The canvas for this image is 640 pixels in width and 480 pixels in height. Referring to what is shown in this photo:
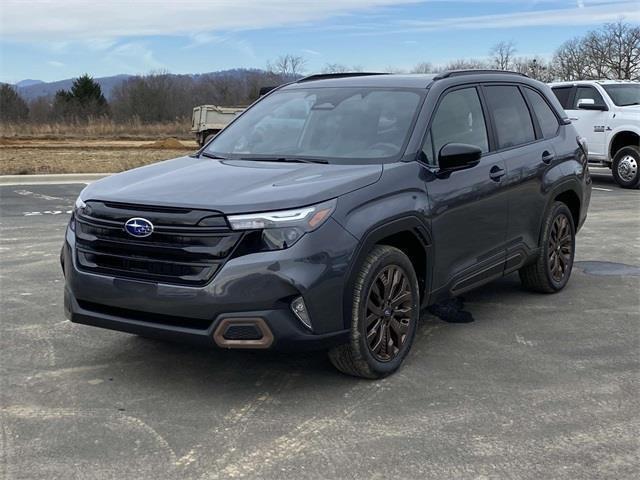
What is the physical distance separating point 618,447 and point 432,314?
2.46 meters

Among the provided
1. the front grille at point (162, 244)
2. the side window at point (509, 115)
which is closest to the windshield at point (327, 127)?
the side window at point (509, 115)

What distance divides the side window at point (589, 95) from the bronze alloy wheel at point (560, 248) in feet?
31.1

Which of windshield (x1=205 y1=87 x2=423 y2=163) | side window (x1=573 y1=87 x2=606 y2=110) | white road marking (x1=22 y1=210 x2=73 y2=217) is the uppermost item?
side window (x1=573 y1=87 x2=606 y2=110)

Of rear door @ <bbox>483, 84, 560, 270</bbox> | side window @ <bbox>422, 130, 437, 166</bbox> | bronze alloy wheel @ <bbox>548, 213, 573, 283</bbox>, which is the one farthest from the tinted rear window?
side window @ <bbox>422, 130, 437, 166</bbox>

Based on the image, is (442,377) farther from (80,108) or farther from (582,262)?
(80,108)

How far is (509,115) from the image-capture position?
6.01 m

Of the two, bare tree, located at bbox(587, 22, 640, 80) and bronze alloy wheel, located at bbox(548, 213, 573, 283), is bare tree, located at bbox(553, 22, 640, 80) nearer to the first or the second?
bare tree, located at bbox(587, 22, 640, 80)

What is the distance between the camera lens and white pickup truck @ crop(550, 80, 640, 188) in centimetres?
1483

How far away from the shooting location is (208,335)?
391cm

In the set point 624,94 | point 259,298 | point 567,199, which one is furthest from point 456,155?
point 624,94

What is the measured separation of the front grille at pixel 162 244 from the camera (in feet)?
12.8

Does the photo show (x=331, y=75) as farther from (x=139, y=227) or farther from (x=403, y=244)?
(x=139, y=227)

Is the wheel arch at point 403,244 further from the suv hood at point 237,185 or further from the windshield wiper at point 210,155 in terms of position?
the windshield wiper at point 210,155

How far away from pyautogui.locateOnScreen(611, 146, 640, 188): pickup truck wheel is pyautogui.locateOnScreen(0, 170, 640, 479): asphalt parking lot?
379 inches
